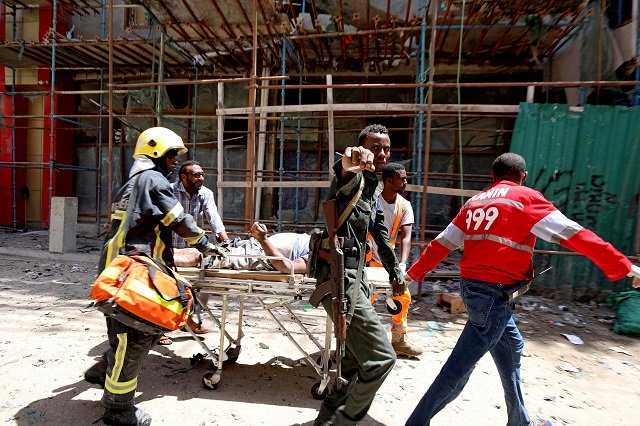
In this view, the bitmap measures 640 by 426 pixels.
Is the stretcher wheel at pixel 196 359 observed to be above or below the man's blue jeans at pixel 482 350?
below

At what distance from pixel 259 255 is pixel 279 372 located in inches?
42.0

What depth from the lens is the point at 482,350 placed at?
212 centimetres

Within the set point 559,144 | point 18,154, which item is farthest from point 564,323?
point 18,154

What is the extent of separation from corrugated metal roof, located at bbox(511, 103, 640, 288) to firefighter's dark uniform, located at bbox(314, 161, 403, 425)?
3965mm

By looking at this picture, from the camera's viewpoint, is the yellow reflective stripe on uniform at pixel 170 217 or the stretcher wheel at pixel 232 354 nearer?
the yellow reflective stripe on uniform at pixel 170 217

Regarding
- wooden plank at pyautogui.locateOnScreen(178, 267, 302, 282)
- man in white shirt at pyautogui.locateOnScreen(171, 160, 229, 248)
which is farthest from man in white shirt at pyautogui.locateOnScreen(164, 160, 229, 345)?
wooden plank at pyautogui.locateOnScreen(178, 267, 302, 282)

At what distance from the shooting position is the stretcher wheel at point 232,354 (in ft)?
10.5

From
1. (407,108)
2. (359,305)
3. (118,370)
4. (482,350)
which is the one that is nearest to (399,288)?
(359,305)

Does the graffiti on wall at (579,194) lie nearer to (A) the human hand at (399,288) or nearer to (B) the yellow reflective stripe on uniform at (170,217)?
(A) the human hand at (399,288)

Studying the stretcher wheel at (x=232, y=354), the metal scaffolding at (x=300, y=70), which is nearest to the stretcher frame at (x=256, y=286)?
the stretcher wheel at (x=232, y=354)

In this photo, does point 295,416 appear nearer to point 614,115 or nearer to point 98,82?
point 614,115

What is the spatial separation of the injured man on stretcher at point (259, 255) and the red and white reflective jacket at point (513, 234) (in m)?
1.23

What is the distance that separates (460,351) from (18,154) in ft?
35.3

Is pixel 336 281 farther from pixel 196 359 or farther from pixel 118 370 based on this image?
pixel 196 359
